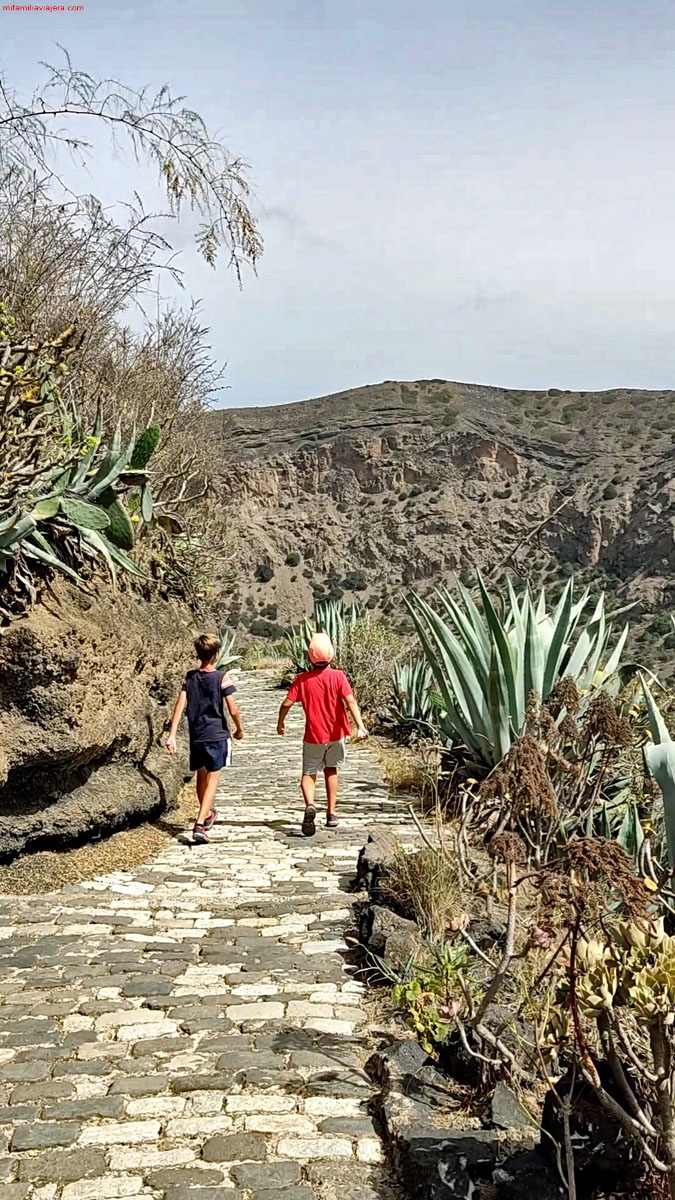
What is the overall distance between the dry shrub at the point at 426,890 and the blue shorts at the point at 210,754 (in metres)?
2.63

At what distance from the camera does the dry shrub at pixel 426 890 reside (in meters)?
4.59

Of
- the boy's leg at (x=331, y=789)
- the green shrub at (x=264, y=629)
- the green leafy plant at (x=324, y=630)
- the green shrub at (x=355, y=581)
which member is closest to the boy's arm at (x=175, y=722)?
the boy's leg at (x=331, y=789)

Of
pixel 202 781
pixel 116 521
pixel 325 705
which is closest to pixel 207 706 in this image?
pixel 202 781

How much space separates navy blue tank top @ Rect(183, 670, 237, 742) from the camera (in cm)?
761

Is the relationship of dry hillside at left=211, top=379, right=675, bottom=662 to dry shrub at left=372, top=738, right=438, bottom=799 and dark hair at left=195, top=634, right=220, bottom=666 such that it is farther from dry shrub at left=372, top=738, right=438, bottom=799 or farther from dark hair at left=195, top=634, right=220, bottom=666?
dark hair at left=195, top=634, right=220, bottom=666

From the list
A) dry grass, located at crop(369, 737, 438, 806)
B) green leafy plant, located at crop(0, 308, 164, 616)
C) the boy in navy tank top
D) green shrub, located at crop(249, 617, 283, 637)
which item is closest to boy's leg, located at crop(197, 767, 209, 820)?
the boy in navy tank top

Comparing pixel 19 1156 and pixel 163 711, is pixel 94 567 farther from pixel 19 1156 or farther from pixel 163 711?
pixel 19 1156

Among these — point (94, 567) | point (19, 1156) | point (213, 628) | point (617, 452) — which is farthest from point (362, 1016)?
point (617, 452)

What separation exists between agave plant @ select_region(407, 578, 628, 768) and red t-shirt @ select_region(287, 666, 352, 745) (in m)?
0.78

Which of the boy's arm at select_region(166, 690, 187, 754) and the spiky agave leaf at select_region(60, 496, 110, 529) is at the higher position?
the spiky agave leaf at select_region(60, 496, 110, 529)

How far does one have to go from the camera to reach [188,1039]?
3887 millimetres

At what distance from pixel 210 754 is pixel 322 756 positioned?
0.88m

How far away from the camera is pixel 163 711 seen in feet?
27.1

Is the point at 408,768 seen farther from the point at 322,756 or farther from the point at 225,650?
the point at 225,650
